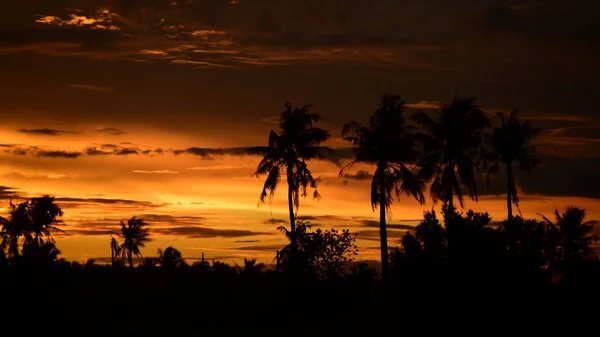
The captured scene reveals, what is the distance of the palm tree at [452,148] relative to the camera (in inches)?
2461

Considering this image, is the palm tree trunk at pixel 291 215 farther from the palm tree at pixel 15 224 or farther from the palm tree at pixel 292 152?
the palm tree at pixel 15 224

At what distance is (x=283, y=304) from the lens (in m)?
60.6

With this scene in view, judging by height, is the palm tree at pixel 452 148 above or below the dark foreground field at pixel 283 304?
above

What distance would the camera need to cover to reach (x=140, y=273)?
6525 cm

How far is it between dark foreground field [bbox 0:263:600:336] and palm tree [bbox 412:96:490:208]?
9068mm

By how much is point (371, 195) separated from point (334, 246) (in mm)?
12762

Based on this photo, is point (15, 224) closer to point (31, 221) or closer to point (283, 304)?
point (31, 221)

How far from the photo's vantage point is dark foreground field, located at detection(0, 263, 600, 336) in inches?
1684

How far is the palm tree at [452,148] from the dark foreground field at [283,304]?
9.07 m

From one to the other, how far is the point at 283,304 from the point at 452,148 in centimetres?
1670

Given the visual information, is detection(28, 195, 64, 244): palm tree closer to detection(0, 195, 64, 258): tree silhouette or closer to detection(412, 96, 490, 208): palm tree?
detection(0, 195, 64, 258): tree silhouette

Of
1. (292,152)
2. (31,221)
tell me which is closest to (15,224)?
(31,221)

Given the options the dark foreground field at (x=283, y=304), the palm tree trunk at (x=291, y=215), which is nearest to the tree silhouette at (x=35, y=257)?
the dark foreground field at (x=283, y=304)

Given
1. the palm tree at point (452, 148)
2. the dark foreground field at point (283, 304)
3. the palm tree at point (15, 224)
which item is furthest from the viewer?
the palm tree at point (15, 224)
